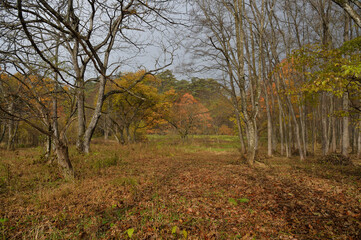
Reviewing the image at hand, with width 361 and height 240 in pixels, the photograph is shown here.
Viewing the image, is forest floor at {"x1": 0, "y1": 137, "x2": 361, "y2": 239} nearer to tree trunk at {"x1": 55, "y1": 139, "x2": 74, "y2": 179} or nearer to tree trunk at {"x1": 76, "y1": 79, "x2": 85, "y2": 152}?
tree trunk at {"x1": 55, "y1": 139, "x2": 74, "y2": 179}

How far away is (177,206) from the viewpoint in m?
4.05

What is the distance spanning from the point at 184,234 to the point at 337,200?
3747 millimetres

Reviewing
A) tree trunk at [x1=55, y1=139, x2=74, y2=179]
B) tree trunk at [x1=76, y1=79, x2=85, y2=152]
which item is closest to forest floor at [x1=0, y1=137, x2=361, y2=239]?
tree trunk at [x1=55, y1=139, x2=74, y2=179]

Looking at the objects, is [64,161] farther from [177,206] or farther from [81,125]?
[81,125]

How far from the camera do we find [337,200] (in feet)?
13.7

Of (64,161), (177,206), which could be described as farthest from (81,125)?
(177,206)

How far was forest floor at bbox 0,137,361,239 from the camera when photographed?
3104mm

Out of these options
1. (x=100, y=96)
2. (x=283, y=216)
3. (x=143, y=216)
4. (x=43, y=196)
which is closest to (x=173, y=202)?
(x=143, y=216)

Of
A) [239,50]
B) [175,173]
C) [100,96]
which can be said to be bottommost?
[175,173]

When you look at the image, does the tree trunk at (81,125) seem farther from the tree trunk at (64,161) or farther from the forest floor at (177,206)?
the tree trunk at (64,161)

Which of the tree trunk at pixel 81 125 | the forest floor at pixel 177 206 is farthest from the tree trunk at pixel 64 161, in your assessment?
the tree trunk at pixel 81 125

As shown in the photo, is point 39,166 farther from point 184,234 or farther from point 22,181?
point 184,234

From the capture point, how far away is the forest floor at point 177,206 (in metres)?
3.10

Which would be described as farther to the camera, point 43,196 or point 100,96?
point 100,96
